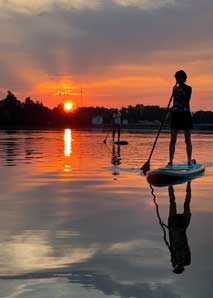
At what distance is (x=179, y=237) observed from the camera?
5398 millimetres

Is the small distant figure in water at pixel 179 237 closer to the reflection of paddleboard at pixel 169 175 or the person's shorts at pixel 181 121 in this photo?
the reflection of paddleboard at pixel 169 175

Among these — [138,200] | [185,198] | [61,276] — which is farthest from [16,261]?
[185,198]

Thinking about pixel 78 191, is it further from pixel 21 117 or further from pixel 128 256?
pixel 21 117

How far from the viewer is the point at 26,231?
5648 millimetres

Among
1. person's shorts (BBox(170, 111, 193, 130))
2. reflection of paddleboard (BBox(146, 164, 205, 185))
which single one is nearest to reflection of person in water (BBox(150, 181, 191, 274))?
Result: reflection of paddleboard (BBox(146, 164, 205, 185))

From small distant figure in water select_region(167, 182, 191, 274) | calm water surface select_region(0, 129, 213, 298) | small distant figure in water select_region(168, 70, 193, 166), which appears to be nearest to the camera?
calm water surface select_region(0, 129, 213, 298)

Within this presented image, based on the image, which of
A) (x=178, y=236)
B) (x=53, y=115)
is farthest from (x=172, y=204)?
(x=53, y=115)

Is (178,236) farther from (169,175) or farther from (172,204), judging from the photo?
(169,175)

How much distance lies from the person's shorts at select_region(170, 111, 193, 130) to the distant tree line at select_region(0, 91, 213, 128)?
254ft

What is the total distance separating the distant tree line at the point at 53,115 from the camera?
10175 cm

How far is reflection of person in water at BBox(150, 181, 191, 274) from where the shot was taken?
4540 mm

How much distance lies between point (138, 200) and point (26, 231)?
8.22 feet

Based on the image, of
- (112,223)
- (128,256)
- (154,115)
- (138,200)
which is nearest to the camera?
(128,256)

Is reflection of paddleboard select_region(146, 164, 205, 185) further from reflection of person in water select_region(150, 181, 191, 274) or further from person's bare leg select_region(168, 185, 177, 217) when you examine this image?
reflection of person in water select_region(150, 181, 191, 274)
